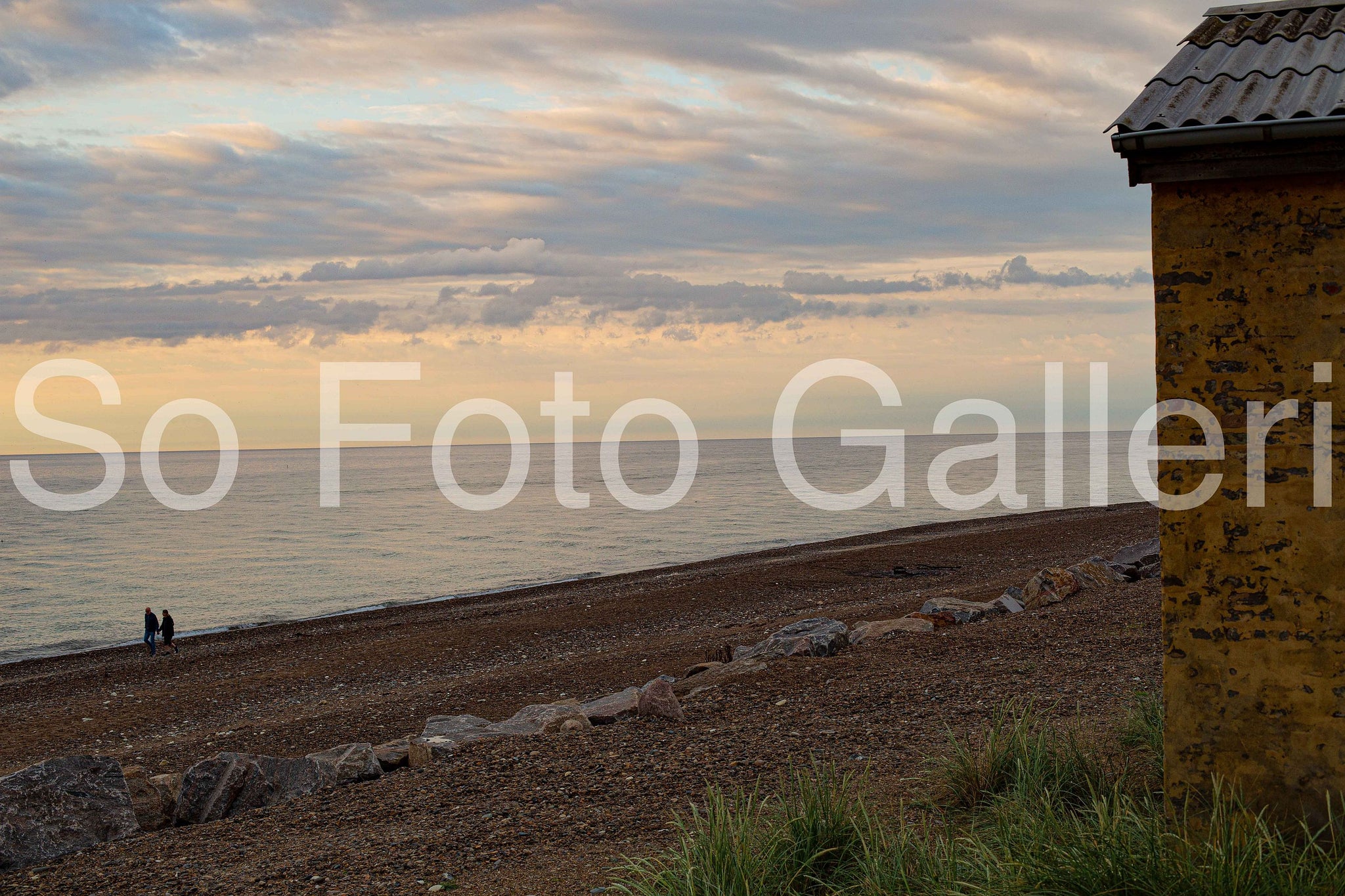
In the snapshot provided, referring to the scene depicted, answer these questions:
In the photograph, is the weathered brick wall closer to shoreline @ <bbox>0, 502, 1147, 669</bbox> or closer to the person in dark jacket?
the person in dark jacket

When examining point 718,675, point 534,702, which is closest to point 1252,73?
point 718,675

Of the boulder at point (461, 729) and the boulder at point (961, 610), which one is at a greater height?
the boulder at point (961, 610)

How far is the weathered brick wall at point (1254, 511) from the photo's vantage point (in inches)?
191

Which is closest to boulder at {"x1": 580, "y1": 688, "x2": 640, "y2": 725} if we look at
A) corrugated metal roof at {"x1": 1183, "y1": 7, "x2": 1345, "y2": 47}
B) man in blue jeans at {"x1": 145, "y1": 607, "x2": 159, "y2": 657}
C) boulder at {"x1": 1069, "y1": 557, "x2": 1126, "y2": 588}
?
corrugated metal roof at {"x1": 1183, "y1": 7, "x2": 1345, "y2": 47}

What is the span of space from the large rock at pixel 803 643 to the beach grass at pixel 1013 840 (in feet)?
18.2

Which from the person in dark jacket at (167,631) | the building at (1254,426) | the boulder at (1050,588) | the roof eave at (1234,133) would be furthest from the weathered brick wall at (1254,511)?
the person in dark jacket at (167,631)

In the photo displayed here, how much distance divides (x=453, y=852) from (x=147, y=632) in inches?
783

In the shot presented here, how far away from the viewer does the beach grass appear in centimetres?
427

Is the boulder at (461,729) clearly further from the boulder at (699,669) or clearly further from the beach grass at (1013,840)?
the beach grass at (1013,840)

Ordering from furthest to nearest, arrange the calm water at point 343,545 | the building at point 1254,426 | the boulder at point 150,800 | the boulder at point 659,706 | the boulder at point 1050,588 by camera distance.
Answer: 1. the calm water at point 343,545
2. the boulder at point 1050,588
3. the boulder at point 659,706
4. the boulder at point 150,800
5. the building at point 1254,426

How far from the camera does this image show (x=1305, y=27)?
19.0ft

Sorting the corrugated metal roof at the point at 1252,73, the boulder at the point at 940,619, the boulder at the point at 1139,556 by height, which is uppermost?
the corrugated metal roof at the point at 1252,73

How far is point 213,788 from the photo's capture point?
8.02 metres

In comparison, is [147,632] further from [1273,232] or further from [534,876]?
[1273,232]
